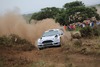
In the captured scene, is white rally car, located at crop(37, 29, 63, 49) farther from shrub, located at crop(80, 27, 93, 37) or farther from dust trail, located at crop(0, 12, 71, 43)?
dust trail, located at crop(0, 12, 71, 43)

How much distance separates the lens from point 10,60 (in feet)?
52.2

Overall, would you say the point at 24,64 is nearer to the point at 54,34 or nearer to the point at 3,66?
the point at 3,66

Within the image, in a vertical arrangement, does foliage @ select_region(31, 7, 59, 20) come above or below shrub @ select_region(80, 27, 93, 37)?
above

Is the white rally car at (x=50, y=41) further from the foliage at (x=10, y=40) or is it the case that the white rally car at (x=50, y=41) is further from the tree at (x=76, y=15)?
the tree at (x=76, y=15)

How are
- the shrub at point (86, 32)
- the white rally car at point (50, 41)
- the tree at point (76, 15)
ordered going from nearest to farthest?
the white rally car at point (50, 41) → the shrub at point (86, 32) → the tree at point (76, 15)

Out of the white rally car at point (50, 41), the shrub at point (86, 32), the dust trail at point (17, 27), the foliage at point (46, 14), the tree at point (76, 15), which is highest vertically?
the foliage at point (46, 14)

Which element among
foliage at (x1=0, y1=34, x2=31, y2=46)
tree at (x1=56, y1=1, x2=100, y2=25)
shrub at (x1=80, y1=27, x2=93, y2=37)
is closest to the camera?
foliage at (x1=0, y1=34, x2=31, y2=46)

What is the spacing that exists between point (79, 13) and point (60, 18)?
14.2 ft

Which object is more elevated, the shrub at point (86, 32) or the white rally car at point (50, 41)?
the shrub at point (86, 32)

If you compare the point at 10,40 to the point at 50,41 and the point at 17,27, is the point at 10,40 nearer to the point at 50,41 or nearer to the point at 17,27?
the point at 50,41

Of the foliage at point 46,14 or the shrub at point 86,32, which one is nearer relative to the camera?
the shrub at point 86,32

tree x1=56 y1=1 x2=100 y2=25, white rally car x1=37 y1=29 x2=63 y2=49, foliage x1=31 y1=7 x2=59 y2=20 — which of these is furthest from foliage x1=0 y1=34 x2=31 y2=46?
foliage x1=31 y1=7 x2=59 y2=20

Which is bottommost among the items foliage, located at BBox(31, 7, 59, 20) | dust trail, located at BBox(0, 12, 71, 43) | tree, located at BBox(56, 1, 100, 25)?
dust trail, located at BBox(0, 12, 71, 43)

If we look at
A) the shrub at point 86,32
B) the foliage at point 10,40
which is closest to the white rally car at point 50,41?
the foliage at point 10,40
